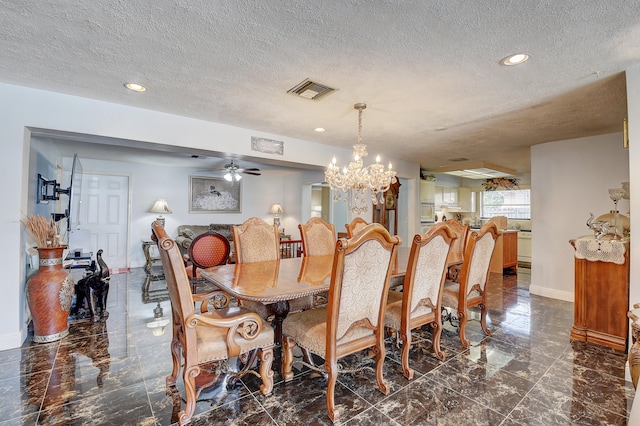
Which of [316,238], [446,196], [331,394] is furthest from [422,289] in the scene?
[446,196]

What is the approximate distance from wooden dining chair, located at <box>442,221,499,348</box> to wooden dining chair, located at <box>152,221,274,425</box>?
5.81 feet

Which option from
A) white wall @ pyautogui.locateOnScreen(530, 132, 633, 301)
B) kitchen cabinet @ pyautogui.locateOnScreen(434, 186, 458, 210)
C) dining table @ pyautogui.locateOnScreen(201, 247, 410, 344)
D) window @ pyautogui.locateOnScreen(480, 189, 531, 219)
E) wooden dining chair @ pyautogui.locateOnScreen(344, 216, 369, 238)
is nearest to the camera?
dining table @ pyautogui.locateOnScreen(201, 247, 410, 344)

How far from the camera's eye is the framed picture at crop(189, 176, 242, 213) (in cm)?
717

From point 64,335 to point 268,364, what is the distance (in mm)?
2361

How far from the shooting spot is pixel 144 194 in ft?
21.5

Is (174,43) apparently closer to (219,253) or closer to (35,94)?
(35,94)

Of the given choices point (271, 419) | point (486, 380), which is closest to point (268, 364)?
point (271, 419)

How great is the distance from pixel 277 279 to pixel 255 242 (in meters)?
0.95

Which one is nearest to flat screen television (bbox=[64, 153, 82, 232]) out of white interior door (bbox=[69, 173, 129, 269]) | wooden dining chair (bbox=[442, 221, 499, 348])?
white interior door (bbox=[69, 173, 129, 269])

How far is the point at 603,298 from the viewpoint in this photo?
110 inches

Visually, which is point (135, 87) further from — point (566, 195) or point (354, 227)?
point (566, 195)

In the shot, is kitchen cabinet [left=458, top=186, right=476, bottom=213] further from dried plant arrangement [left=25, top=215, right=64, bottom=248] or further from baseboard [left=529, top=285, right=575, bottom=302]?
dried plant arrangement [left=25, top=215, right=64, bottom=248]

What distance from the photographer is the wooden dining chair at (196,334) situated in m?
1.62

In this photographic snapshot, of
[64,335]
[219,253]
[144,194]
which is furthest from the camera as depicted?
[144,194]
